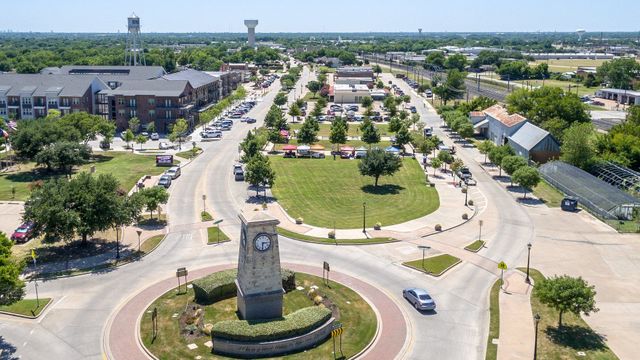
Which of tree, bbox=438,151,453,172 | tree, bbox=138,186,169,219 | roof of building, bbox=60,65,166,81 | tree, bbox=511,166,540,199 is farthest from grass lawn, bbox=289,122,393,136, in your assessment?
tree, bbox=138,186,169,219

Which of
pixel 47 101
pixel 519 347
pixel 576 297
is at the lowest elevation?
pixel 519 347

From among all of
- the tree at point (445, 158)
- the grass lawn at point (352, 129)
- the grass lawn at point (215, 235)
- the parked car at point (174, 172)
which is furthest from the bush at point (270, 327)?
the grass lawn at point (352, 129)

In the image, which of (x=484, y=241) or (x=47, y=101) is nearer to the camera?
(x=484, y=241)

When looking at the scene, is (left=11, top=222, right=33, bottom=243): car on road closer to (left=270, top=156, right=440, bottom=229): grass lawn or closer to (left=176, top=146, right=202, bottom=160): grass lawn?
(left=270, top=156, right=440, bottom=229): grass lawn

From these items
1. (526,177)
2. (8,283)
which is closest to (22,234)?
(8,283)

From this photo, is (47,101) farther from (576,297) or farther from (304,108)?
(576,297)

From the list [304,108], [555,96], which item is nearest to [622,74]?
[555,96]

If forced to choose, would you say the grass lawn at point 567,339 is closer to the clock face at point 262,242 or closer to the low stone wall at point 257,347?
the low stone wall at point 257,347

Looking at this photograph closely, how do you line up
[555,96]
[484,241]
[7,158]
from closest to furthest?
→ 1. [484,241]
2. [7,158]
3. [555,96]
